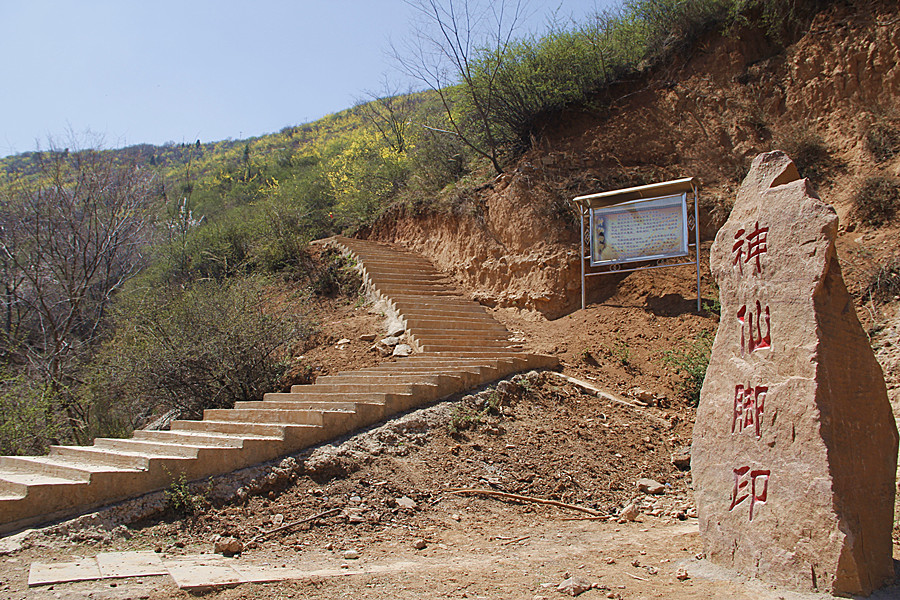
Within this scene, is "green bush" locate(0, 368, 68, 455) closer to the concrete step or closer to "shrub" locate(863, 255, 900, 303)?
the concrete step

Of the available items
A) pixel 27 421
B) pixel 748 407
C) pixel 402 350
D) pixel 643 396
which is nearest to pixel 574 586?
pixel 748 407

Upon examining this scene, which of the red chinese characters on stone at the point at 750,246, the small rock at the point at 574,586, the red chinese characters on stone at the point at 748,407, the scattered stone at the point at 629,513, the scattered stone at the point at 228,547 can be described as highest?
the red chinese characters on stone at the point at 750,246

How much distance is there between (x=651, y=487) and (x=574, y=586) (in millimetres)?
3231

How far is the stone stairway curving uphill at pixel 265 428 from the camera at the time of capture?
567 cm

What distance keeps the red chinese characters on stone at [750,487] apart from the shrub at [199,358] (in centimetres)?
758

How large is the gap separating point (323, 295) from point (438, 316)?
387 cm

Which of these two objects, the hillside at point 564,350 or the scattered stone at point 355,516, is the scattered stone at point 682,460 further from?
the scattered stone at point 355,516

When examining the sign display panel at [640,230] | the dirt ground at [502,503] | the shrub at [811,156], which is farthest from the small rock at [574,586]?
the shrub at [811,156]

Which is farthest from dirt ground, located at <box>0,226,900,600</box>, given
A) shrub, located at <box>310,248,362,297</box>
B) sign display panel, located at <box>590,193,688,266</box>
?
shrub, located at <box>310,248,362,297</box>

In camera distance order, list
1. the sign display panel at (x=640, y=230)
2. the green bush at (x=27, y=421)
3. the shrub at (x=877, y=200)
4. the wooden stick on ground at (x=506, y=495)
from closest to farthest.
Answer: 1. the wooden stick on ground at (x=506, y=495)
2. the green bush at (x=27, y=421)
3. the shrub at (x=877, y=200)
4. the sign display panel at (x=640, y=230)

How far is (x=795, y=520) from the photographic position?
4098 mm

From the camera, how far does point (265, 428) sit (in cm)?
705

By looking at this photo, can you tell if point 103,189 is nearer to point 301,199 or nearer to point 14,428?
point 301,199

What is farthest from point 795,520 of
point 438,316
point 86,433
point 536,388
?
point 86,433
